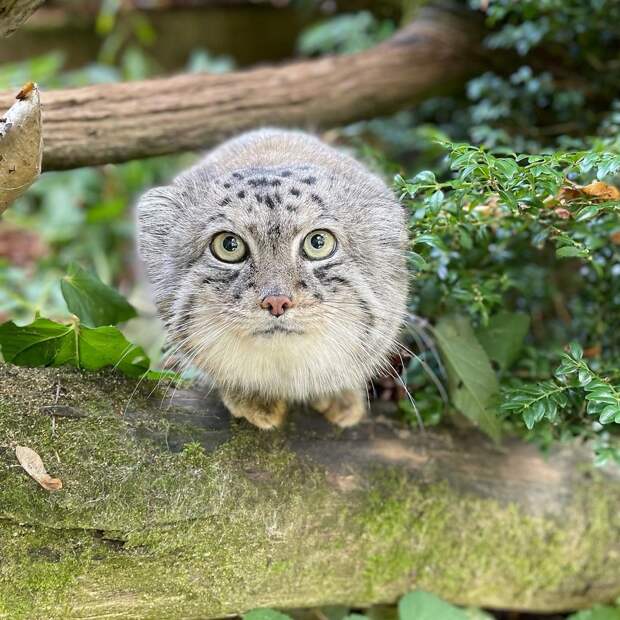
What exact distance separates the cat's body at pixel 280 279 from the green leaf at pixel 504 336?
589 mm

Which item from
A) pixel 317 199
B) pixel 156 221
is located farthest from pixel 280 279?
pixel 156 221

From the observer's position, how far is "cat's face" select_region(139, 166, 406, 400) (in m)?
2.82

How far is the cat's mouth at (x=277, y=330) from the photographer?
276 cm

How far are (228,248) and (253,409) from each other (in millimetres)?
709

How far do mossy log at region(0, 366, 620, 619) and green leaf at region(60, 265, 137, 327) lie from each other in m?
0.49

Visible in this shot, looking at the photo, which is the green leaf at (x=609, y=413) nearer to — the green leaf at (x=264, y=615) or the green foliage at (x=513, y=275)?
the green foliage at (x=513, y=275)

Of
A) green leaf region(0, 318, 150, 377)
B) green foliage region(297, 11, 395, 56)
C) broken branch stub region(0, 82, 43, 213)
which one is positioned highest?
green foliage region(297, 11, 395, 56)

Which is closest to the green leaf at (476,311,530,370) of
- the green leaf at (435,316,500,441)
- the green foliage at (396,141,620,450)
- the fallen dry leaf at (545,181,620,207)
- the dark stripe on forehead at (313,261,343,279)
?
the green foliage at (396,141,620,450)

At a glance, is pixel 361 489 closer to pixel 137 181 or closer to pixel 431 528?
pixel 431 528

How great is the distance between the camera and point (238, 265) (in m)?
2.90

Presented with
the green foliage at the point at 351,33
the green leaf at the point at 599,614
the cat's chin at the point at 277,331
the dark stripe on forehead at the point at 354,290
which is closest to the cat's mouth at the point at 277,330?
the cat's chin at the point at 277,331

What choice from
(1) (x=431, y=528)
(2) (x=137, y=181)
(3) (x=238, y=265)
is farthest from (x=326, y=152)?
(2) (x=137, y=181)

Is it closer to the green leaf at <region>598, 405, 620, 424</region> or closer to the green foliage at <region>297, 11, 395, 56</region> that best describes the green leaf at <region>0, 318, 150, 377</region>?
the green leaf at <region>598, 405, 620, 424</region>

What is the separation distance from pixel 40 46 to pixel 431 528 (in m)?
7.44
